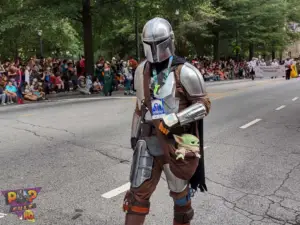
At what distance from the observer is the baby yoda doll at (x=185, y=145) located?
276cm

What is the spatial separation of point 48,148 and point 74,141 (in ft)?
2.19

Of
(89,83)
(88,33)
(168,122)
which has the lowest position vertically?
(89,83)

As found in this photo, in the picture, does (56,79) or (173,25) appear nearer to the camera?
(56,79)

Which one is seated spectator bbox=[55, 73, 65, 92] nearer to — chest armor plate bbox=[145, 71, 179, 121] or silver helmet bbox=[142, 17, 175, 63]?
silver helmet bbox=[142, 17, 175, 63]

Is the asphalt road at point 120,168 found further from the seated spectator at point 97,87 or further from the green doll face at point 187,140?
the seated spectator at point 97,87

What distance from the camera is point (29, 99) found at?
51.6 feet

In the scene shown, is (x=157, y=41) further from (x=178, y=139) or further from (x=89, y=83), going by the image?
(x=89, y=83)

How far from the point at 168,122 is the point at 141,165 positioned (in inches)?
16.1

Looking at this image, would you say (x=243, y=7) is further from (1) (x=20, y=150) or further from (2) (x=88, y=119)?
(1) (x=20, y=150)

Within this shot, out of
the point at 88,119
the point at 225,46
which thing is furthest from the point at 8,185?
the point at 225,46

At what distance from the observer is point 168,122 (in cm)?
270

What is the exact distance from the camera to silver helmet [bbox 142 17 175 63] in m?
2.87

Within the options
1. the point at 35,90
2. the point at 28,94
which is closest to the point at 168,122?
the point at 28,94

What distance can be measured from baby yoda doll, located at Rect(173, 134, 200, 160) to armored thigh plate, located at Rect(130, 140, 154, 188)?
242 mm
